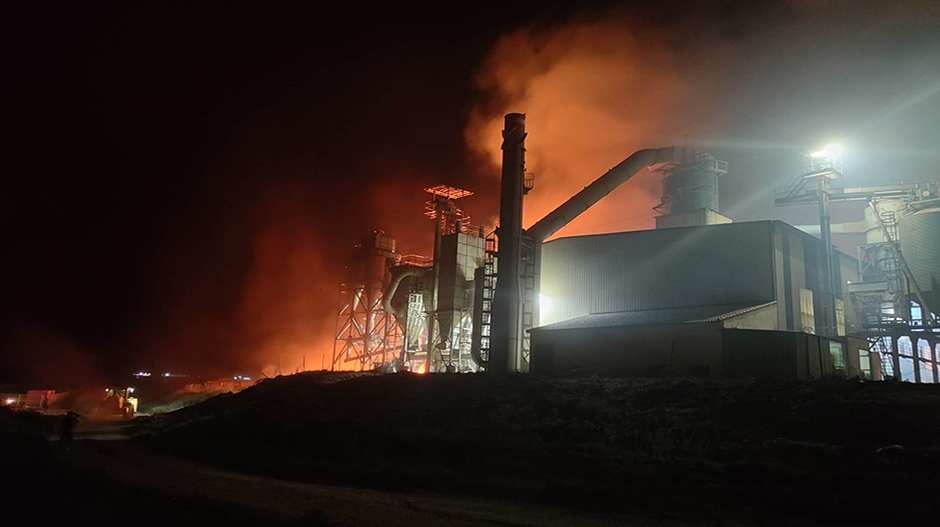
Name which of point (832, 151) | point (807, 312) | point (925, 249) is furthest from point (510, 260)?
point (925, 249)

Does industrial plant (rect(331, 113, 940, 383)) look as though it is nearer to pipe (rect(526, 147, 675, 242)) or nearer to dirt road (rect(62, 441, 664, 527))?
pipe (rect(526, 147, 675, 242))

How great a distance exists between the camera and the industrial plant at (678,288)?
29703mm

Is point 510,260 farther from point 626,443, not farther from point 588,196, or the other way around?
point 626,443

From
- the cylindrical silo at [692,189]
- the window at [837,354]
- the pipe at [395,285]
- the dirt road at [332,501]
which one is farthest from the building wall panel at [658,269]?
the dirt road at [332,501]

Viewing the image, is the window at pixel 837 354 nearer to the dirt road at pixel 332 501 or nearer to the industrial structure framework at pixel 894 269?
the industrial structure framework at pixel 894 269

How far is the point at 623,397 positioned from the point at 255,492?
44.0ft

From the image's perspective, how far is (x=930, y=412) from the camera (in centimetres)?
1642

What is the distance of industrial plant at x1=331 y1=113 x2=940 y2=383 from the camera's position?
29.7 metres

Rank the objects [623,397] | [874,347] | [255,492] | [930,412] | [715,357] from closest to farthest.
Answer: [255,492] → [930,412] → [623,397] → [715,357] → [874,347]

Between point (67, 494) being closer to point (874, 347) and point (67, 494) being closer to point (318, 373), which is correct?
point (318, 373)

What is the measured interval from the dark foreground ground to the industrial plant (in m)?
5.37

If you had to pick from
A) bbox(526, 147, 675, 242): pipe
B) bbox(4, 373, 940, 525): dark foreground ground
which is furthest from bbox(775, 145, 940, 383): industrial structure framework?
bbox(4, 373, 940, 525): dark foreground ground

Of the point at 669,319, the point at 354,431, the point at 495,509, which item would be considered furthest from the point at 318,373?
the point at 495,509

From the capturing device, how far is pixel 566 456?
1631 centimetres
